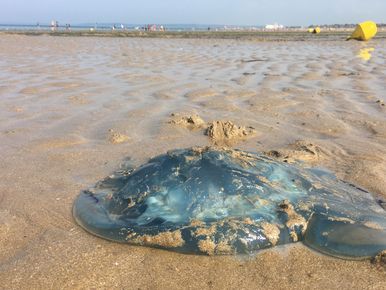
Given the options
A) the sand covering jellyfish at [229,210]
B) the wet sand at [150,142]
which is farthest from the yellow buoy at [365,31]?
the sand covering jellyfish at [229,210]

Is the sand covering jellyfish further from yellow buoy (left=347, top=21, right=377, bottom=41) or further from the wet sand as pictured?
yellow buoy (left=347, top=21, right=377, bottom=41)

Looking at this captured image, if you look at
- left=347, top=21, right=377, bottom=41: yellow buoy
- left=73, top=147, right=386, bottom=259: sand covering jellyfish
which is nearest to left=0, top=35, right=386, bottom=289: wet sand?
left=73, top=147, right=386, bottom=259: sand covering jellyfish

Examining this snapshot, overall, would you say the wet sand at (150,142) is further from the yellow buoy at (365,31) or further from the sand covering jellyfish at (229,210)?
the yellow buoy at (365,31)

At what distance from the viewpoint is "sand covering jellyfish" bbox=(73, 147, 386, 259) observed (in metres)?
2.24

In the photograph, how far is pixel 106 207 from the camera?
2.59 m

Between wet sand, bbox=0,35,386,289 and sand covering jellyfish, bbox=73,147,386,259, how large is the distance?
0.25 feet

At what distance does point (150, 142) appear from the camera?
Answer: 13.4 ft

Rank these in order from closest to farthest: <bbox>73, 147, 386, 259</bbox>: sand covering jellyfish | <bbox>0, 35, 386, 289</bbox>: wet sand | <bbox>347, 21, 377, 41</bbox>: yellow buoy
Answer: <bbox>0, 35, 386, 289</bbox>: wet sand, <bbox>73, 147, 386, 259</bbox>: sand covering jellyfish, <bbox>347, 21, 377, 41</bbox>: yellow buoy

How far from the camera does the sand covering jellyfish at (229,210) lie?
7.36ft

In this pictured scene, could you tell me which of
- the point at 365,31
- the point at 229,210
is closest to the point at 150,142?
the point at 229,210

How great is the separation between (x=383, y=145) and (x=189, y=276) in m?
2.65

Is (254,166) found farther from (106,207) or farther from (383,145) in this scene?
(383,145)

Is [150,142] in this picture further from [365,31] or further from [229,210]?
[365,31]

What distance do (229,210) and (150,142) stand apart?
1830 millimetres
